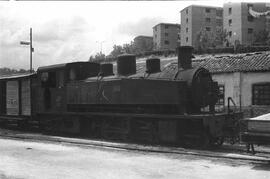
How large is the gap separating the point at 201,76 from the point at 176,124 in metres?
1.87

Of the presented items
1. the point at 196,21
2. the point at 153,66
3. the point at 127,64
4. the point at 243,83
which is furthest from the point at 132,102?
the point at 196,21

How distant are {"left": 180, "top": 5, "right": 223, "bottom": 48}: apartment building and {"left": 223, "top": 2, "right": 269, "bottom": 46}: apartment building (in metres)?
7.15

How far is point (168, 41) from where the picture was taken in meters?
92.3

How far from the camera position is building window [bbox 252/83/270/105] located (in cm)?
1764

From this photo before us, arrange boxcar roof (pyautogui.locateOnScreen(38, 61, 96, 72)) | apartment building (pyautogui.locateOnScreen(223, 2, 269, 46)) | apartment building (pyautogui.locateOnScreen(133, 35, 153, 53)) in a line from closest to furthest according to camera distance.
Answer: boxcar roof (pyautogui.locateOnScreen(38, 61, 96, 72)) < apartment building (pyautogui.locateOnScreen(223, 2, 269, 46)) < apartment building (pyautogui.locateOnScreen(133, 35, 153, 53))

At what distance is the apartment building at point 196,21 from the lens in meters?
77.9

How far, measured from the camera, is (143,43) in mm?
95625

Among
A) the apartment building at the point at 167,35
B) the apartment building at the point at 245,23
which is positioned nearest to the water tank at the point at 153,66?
the apartment building at the point at 245,23

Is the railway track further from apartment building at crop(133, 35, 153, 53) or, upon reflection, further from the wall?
apartment building at crop(133, 35, 153, 53)

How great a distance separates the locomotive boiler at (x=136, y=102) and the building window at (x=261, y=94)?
4.28 metres

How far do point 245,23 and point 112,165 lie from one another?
2499 inches

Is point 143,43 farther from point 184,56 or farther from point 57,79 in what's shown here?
point 184,56

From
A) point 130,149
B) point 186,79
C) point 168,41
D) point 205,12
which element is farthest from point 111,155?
point 168,41

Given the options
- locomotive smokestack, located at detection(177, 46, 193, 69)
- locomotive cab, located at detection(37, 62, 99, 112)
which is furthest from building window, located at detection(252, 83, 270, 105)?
locomotive cab, located at detection(37, 62, 99, 112)
